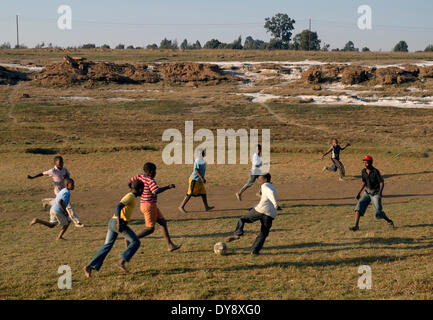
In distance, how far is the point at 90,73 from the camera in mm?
51031

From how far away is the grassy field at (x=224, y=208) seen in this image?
8148 mm

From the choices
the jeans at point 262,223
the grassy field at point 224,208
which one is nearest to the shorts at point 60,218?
the grassy field at point 224,208

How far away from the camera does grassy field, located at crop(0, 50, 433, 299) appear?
8148 mm

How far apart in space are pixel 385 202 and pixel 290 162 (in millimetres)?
7976

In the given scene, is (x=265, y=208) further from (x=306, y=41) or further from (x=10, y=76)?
(x=306, y=41)

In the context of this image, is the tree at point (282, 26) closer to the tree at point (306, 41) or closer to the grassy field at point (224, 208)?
the tree at point (306, 41)

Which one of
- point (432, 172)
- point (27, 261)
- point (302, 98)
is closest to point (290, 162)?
point (432, 172)

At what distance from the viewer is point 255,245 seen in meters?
9.79

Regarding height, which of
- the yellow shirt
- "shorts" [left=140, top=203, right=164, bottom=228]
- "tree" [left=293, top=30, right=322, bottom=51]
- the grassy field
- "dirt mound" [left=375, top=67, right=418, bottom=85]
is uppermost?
"tree" [left=293, top=30, right=322, bottom=51]

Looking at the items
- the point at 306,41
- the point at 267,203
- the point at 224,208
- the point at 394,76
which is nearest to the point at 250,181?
the point at 224,208

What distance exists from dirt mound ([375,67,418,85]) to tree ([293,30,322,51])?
129 feet

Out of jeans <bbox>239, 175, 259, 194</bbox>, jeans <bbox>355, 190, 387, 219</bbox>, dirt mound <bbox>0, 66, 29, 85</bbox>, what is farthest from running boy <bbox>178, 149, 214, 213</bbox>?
dirt mound <bbox>0, 66, 29, 85</bbox>

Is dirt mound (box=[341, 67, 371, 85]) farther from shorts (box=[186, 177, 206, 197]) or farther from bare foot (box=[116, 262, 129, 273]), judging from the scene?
bare foot (box=[116, 262, 129, 273])
